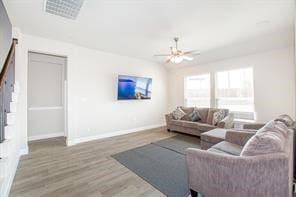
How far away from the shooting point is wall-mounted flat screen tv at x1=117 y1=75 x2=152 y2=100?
5328 mm

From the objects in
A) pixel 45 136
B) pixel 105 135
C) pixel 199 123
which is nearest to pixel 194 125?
pixel 199 123

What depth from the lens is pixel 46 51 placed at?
155 inches

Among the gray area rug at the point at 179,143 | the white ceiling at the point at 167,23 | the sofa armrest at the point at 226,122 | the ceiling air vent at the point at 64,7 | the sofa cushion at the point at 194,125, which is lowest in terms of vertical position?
the gray area rug at the point at 179,143

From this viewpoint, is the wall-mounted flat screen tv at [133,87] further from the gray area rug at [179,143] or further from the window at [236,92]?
the window at [236,92]

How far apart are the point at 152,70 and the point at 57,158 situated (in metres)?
4.58

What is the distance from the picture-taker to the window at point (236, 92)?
192 inches

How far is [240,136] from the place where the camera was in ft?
8.57

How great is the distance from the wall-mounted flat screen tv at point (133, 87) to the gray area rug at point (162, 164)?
2.02 meters

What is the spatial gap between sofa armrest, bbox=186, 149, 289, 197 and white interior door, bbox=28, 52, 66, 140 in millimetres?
5135

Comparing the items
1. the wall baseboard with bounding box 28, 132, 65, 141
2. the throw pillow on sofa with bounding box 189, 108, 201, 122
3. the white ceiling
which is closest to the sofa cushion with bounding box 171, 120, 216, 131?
the throw pillow on sofa with bounding box 189, 108, 201, 122

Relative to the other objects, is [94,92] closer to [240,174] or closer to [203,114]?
[203,114]

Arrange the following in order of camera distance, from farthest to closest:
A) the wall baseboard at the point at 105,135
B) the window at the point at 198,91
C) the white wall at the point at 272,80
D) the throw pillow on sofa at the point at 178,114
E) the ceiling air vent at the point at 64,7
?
the window at the point at 198,91 → the throw pillow on sofa at the point at 178,114 → the wall baseboard at the point at 105,135 → the white wall at the point at 272,80 → the ceiling air vent at the point at 64,7

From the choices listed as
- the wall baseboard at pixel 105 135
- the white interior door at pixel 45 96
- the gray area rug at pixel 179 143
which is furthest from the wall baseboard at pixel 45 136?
the gray area rug at pixel 179 143

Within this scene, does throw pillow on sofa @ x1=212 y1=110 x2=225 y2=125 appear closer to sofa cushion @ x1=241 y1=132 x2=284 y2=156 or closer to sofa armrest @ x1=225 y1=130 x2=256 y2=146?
sofa armrest @ x1=225 y1=130 x2=256 y2=146
